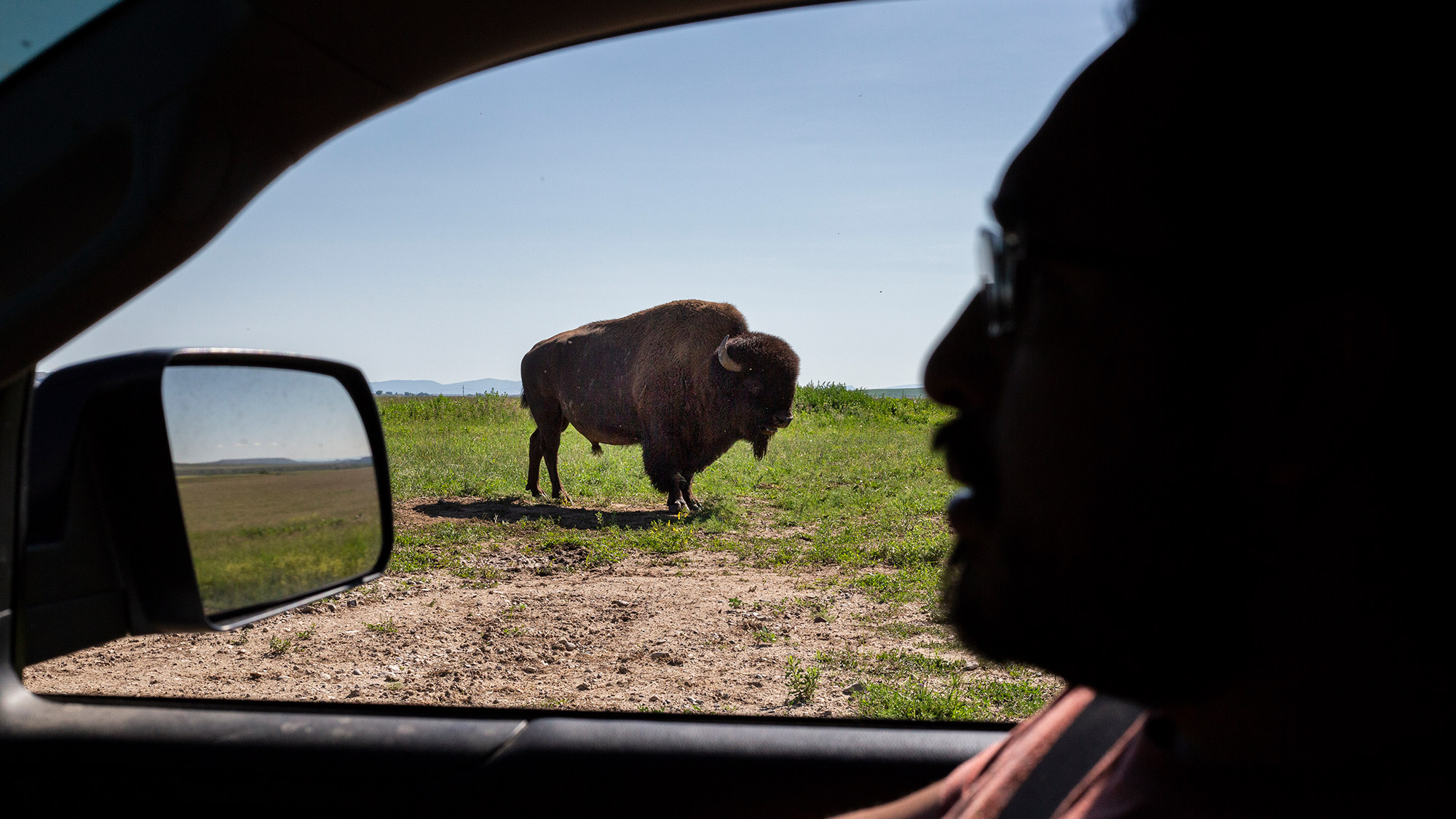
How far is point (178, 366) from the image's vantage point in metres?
1.48

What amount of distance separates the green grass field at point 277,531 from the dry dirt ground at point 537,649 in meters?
0.89

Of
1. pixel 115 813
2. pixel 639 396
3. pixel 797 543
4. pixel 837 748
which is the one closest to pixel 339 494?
pixel 115 813

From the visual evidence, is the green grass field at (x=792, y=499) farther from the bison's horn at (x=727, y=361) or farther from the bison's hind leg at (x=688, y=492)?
the bison's horn at (x=727, y=361)

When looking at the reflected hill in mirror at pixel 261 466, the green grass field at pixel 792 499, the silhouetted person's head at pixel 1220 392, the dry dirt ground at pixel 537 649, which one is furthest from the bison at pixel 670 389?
the silhouetted person's head at pixel 1220 392

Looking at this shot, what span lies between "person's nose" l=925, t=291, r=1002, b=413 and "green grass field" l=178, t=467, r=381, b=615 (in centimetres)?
116

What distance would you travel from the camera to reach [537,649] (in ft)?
12.5

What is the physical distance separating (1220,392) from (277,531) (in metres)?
1.58

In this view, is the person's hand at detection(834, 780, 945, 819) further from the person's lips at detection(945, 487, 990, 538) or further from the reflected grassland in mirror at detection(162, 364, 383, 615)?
the reflected grassland in mirror at detection(162, 364, 383, 615)

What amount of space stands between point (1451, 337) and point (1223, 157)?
225 millimetres

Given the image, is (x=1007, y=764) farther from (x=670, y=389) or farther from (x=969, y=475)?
(x=670, y=389)

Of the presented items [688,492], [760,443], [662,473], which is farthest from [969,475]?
[760,443]

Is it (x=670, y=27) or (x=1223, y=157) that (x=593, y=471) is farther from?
(x=1223, y=157)

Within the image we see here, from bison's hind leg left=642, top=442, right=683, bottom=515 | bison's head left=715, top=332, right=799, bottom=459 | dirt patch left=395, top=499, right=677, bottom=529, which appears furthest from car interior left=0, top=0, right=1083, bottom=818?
bison's head left=715, top=332, right=799, bottom=459

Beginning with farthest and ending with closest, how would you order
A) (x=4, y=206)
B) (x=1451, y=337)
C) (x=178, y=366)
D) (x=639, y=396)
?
1. (x=639, y=396)
2. (x=178, y=366)
3. (x=4, y=206)
4. (x=1451, y=337)
